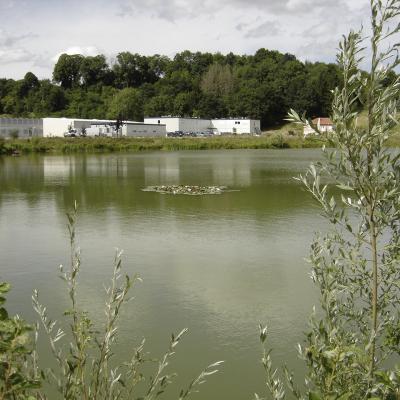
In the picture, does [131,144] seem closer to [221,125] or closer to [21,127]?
[21,127]

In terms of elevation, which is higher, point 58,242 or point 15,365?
point 15,365

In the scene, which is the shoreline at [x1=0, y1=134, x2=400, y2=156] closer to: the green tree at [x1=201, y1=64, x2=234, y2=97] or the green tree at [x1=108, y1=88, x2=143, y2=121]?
the green tree at [x1=108, y1=88, x2=143, y2=121]

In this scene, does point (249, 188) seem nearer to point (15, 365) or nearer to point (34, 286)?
point (34, 286)

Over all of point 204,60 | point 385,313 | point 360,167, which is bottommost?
point 385,313

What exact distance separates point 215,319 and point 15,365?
19.3 ft

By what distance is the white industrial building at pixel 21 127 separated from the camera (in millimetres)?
78994

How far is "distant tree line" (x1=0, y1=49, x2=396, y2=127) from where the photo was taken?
106m

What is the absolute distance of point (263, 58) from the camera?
14250 cm

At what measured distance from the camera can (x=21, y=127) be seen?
8150cm

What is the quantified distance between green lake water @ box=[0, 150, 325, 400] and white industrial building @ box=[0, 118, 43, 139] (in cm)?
5841

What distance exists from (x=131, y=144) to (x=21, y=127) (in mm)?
22340

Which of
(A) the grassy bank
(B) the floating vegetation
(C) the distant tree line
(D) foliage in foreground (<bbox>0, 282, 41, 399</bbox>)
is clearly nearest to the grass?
(A) the grassy bank

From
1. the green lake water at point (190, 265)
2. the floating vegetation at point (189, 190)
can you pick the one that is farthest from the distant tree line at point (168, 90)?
the green lake water at point (190, 265)

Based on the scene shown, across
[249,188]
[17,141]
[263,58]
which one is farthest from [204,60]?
[249,188]
